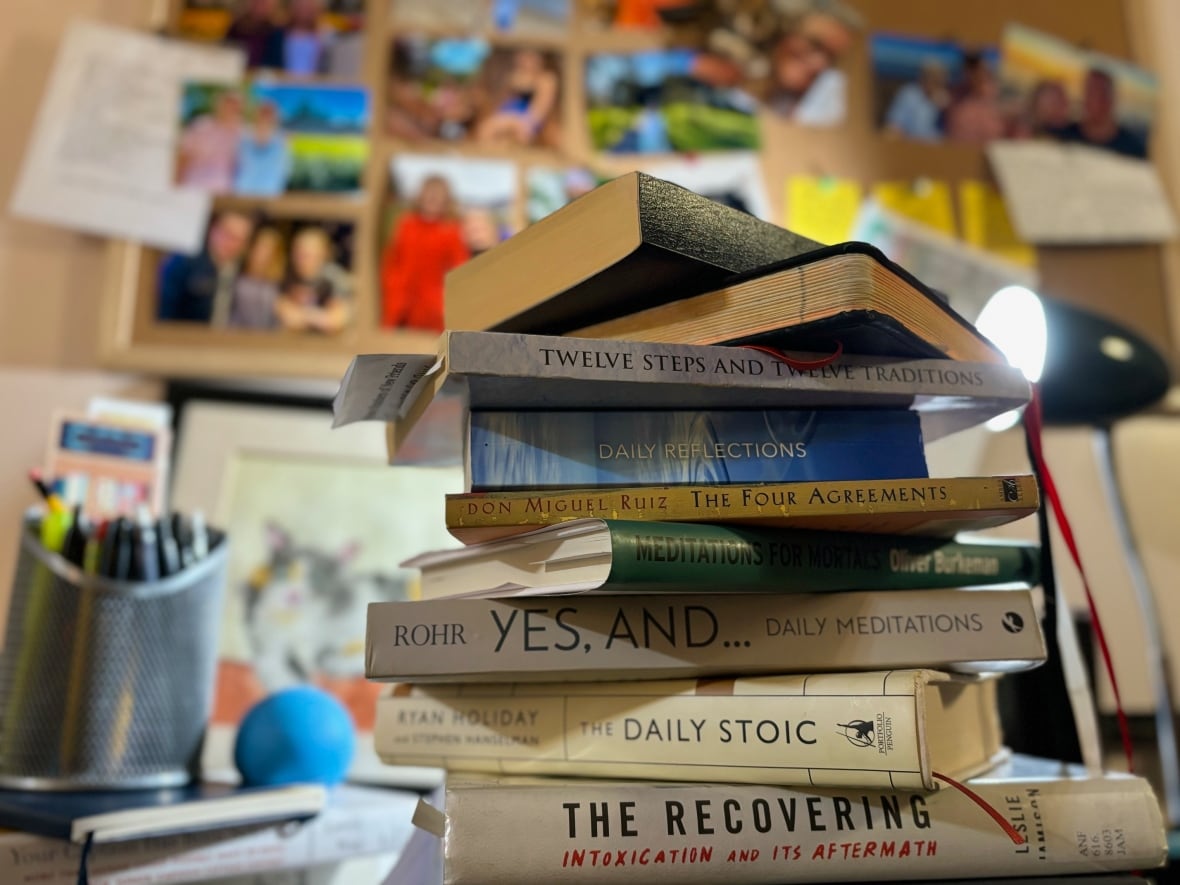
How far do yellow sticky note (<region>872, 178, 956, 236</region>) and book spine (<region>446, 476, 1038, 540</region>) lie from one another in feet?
1.85

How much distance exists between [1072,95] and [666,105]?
0.43m

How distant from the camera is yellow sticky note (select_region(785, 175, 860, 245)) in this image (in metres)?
0.85

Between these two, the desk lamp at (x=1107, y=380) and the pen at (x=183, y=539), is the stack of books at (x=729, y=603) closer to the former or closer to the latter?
the pen at (x=183, y=539)

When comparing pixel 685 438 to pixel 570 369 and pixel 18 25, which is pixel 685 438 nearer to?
pixel 570 369

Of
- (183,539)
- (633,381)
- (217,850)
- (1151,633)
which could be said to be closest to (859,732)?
(633,381)

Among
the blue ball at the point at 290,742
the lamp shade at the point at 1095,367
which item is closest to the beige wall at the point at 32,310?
the blue ball at the point at 290,742

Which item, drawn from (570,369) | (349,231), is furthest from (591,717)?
(349,231)

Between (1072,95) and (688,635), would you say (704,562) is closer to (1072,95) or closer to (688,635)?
(688,635)

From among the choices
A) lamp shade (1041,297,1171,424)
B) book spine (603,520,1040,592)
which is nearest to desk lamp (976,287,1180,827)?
lamp shade (1041,297,1171,424)

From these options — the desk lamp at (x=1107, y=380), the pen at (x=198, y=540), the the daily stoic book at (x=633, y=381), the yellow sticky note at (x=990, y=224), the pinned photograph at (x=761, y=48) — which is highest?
the pinned photograph at (x=761, y=48)

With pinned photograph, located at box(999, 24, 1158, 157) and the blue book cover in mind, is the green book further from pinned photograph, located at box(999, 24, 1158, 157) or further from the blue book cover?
pinned photograph, located at box(999, 24, 1158, 157)

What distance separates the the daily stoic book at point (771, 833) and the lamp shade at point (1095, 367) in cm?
44

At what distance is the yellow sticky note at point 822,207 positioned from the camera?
0.85 metres

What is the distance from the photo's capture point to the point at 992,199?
0.88 meters
